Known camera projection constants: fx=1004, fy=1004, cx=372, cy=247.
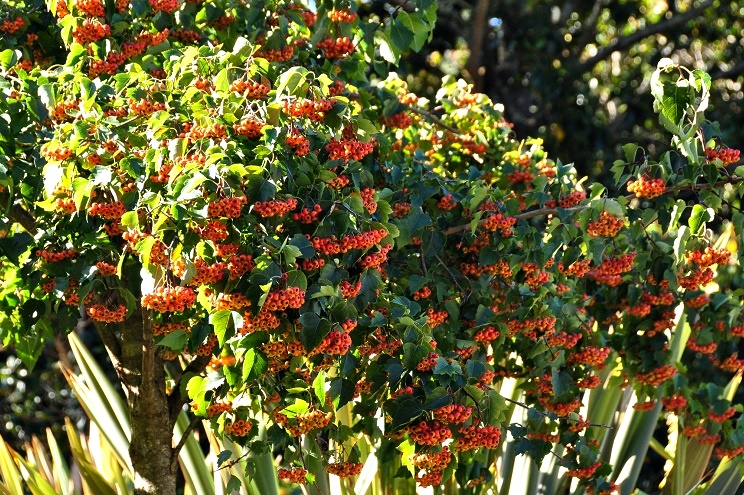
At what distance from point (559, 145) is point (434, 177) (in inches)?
179

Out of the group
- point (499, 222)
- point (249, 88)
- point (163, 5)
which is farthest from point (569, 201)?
point (163, 5)

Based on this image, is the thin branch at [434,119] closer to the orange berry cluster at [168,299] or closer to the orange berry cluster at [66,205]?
the orange berry cluster at [66,205]

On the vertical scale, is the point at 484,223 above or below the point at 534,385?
above

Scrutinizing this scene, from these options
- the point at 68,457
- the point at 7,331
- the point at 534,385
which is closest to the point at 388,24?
the point at 534,385

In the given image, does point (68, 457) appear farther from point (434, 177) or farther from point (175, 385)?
point (434, 177)

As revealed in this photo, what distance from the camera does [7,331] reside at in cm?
292

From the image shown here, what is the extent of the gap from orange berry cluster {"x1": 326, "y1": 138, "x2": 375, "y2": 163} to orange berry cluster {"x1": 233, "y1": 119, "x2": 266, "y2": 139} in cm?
19

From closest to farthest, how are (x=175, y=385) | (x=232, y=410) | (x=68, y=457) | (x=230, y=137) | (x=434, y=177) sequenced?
(x=230, y=137) < (x=232, y=410) < (x=434, y=177) < (x=175, y=385) < (x=68, y=457)

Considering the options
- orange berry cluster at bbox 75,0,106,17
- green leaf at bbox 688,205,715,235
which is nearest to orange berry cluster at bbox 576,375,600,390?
green leaf at bbox 688,205,715,235

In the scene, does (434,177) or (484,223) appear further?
(434,177)

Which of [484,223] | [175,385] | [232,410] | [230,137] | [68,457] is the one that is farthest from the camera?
[68,457]

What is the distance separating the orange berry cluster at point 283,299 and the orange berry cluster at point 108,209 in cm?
48

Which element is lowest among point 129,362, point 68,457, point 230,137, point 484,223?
point 68,457

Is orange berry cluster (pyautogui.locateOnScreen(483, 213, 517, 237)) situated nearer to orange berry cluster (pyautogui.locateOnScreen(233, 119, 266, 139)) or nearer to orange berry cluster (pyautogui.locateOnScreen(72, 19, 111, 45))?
orange berry cluster (pyautogui.locateOnScreen(233, 119, 266, 139))
